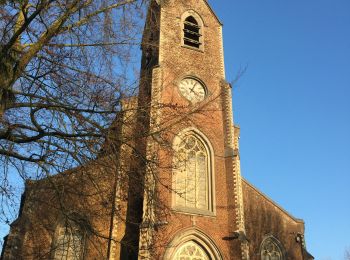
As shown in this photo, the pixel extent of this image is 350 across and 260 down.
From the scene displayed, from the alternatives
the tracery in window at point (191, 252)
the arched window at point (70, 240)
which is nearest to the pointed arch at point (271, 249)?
the tracery in window at point (191, 252)

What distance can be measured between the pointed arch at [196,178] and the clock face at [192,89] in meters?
1.99

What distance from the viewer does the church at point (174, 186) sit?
6.71 m

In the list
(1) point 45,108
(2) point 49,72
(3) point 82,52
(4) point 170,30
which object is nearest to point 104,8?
(3) point 82,52

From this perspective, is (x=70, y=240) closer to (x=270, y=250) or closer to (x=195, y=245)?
(x=195, y=245)

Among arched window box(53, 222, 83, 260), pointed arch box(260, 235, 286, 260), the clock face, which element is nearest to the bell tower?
the clock face

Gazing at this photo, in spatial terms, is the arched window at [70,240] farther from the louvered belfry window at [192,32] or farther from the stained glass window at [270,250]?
the louvered belfry window at [192,32]

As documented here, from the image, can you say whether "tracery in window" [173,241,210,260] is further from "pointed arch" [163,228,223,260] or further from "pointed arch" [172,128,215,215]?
"pointed arch" [172,128,215,215]

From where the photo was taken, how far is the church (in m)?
6.71

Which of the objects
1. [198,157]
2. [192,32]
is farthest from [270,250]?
[192,32]

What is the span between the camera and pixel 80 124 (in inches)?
248

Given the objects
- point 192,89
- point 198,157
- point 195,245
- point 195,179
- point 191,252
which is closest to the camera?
point 191,252

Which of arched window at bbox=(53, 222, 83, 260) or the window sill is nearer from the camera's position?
arched window at bbox=(53, 222, 83, 260)

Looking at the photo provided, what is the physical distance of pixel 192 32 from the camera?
2064cm

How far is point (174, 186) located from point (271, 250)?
6.26 meters
